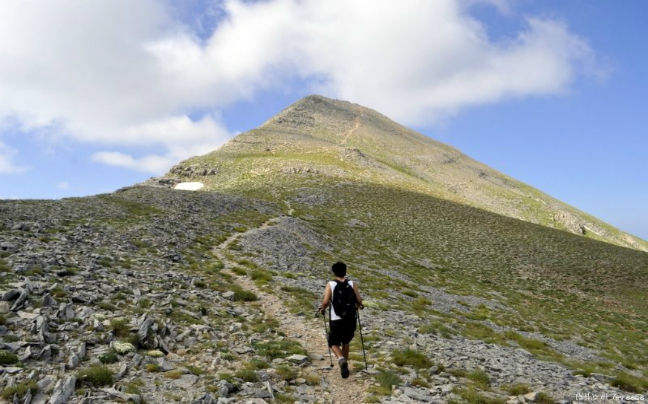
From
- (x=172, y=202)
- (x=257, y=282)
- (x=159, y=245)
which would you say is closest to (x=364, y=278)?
(x=257, y=282)

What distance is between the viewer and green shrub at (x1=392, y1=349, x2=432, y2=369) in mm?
12242

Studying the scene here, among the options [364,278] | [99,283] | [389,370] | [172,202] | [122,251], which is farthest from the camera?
[172,202]

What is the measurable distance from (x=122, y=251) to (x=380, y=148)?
135m

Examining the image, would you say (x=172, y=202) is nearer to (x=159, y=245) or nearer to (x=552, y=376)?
(x=159, y=245)

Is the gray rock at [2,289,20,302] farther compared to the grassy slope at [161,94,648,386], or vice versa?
the grassy slope at [161,94,648,386]

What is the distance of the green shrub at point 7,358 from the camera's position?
8.20 metres

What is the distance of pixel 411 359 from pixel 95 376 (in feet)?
29.7

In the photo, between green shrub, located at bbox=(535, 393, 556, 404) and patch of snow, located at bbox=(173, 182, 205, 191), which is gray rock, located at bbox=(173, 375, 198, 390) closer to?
green shrub, located at bbox=(535, 393, 556, 404)

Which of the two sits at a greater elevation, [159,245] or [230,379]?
[159,245]

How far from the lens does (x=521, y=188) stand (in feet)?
544

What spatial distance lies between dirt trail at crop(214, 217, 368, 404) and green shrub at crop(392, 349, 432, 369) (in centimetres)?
177

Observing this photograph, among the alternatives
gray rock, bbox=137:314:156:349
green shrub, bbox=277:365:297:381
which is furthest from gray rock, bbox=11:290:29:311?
green shrub, bbox=277:365:297:381

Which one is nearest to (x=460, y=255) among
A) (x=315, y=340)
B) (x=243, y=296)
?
(x=243, y=296)

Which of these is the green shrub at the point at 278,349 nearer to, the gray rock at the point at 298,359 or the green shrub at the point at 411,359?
the gray rock at the point at 298,359
